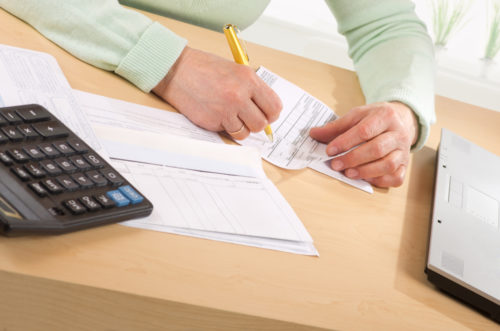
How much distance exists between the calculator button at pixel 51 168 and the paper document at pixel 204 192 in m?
0.08

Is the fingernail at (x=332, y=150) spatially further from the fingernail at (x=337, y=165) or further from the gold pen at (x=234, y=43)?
the gold pen at (x=234, y=43)

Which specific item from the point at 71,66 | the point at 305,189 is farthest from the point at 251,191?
the point at 71,66

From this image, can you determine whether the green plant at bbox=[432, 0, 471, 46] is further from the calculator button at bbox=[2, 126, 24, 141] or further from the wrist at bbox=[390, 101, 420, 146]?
the calculator button at bbox=[2, 126, 24, 141]

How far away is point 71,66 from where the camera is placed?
822 mm

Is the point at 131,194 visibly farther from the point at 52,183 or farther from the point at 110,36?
the point at 110,36

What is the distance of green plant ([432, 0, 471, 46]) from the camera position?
2.24m

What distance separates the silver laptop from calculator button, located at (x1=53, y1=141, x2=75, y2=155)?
41 centimetres

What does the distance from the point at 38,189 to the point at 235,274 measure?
0.19 metres

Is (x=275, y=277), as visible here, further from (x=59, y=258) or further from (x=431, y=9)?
(x=431, y=9)

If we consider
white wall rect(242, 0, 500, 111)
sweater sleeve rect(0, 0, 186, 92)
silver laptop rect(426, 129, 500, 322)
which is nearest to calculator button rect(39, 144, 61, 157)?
sweater sleeve rect(0, 0, 186, 92)

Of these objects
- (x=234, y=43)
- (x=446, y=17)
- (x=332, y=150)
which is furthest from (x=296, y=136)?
(x=446, y=17)

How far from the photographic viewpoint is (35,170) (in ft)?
1.68

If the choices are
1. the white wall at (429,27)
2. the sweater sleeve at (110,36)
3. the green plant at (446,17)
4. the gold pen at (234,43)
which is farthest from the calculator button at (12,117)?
the green plant at (446,17)

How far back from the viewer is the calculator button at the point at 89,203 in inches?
20.1
